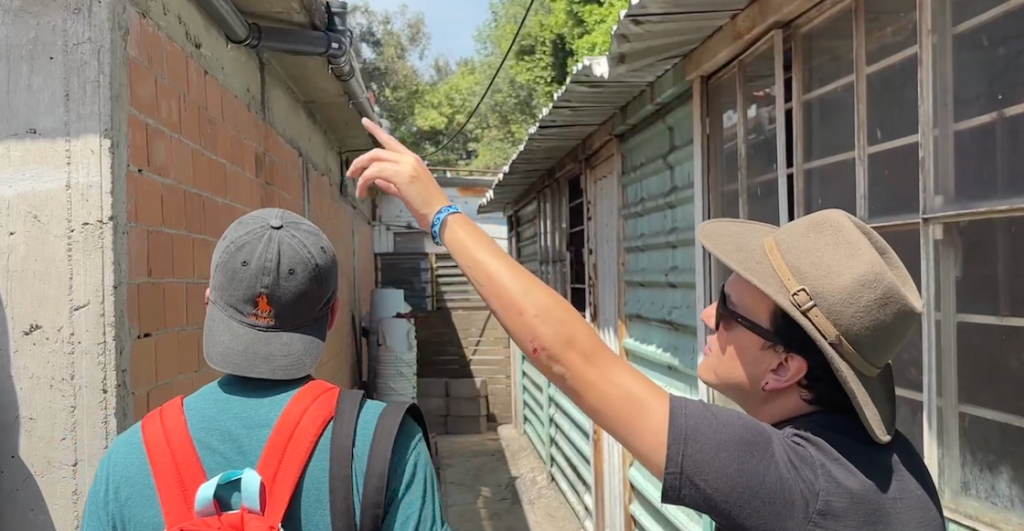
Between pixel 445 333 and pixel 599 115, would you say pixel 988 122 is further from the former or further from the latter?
pixel 445 333

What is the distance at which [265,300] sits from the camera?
4.32 ft

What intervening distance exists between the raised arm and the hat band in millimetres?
263

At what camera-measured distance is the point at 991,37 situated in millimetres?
1835

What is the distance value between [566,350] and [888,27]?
5.48ft

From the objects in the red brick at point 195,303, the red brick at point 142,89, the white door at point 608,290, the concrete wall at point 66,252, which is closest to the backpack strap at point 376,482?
the concrete wall at point 66,252

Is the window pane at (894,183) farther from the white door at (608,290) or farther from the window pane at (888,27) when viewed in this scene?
the white door at (608,290)

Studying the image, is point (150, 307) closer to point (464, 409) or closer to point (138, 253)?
point (138, 253)

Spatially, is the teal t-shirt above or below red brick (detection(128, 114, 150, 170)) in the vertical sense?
below

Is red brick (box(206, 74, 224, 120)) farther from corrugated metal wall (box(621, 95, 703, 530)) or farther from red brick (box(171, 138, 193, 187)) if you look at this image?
corrugated metal wall (box(621, 95, 703, 530))

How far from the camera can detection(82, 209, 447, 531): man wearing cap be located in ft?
4.00

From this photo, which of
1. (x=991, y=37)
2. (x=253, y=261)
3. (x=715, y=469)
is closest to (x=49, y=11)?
(x=253, y=261)

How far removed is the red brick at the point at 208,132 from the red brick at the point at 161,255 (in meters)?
0.53

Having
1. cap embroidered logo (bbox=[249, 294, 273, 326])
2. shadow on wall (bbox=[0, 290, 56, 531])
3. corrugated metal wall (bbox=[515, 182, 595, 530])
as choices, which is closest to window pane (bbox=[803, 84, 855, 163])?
cap embroidered logo (bbox=[249, 294, 273, 326])

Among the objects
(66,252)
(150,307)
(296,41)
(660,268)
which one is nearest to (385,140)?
(66,252)
